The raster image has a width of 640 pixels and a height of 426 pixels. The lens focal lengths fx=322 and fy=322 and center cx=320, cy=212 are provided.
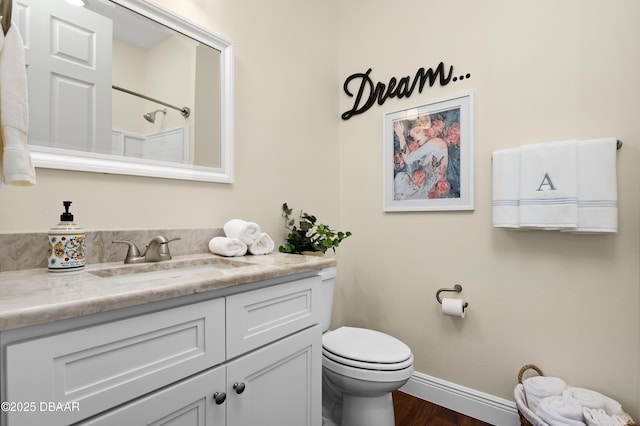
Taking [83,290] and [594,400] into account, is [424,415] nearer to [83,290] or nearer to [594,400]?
[594,400]

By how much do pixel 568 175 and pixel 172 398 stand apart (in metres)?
1.67

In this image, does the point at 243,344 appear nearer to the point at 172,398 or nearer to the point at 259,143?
the point at 172,398

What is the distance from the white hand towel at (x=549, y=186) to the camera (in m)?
1.38

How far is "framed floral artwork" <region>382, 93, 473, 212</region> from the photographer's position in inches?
69.0

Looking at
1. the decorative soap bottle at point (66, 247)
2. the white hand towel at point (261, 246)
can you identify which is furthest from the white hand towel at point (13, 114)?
the white hand towel at point (261, 246)

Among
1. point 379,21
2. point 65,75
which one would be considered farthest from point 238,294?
point 379,21

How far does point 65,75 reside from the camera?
43.6 inches

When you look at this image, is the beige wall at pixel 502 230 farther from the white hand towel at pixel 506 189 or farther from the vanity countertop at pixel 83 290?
the vanity countertop at pixel 83 290

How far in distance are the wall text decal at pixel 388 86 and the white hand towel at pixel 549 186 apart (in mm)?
591

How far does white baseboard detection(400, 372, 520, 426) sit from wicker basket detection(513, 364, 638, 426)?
6.8 inches

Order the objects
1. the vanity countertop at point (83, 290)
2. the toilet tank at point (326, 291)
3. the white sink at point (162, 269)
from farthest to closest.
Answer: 1. the toilet tank at point (326, 291)
2. the white sink at point (162, 269)
3. the vanity countertop at point (83, 290)

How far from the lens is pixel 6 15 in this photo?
0.75 meters

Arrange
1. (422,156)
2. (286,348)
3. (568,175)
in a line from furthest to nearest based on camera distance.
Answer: (422,156) < (568,175) < (286,348)

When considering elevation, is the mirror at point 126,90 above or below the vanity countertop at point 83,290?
above
